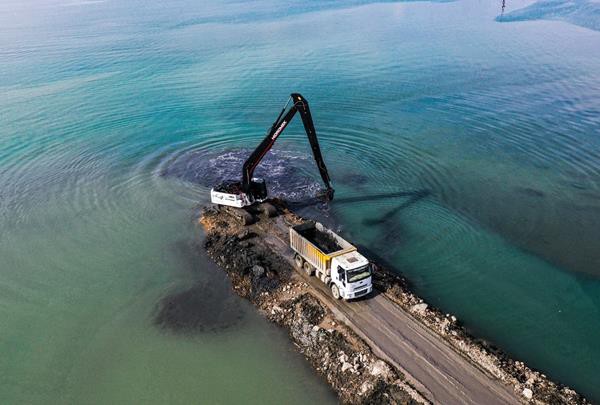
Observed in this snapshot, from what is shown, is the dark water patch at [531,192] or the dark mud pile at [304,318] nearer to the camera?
the dark mud pile at [304,318]

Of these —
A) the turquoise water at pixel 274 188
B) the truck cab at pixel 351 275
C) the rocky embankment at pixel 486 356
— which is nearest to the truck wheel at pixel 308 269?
the truck cab at pixel 351 275

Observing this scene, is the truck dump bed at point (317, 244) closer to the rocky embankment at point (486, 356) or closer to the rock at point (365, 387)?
the rocky embankment at point (486, 356)

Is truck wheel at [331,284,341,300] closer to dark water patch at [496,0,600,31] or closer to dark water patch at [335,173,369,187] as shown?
dark water patch at [335,173,369,187]

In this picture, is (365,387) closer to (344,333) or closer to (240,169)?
(344,333)

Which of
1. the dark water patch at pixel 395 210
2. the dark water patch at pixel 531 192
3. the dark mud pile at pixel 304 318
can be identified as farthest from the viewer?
the dark water patch at pixel 531 192

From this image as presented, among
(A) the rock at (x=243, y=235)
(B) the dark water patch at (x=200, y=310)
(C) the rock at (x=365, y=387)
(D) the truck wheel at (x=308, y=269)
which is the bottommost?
(C) the rock at (x=365, y=387)

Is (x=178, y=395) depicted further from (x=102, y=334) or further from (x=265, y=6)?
(x=265, y=6)
